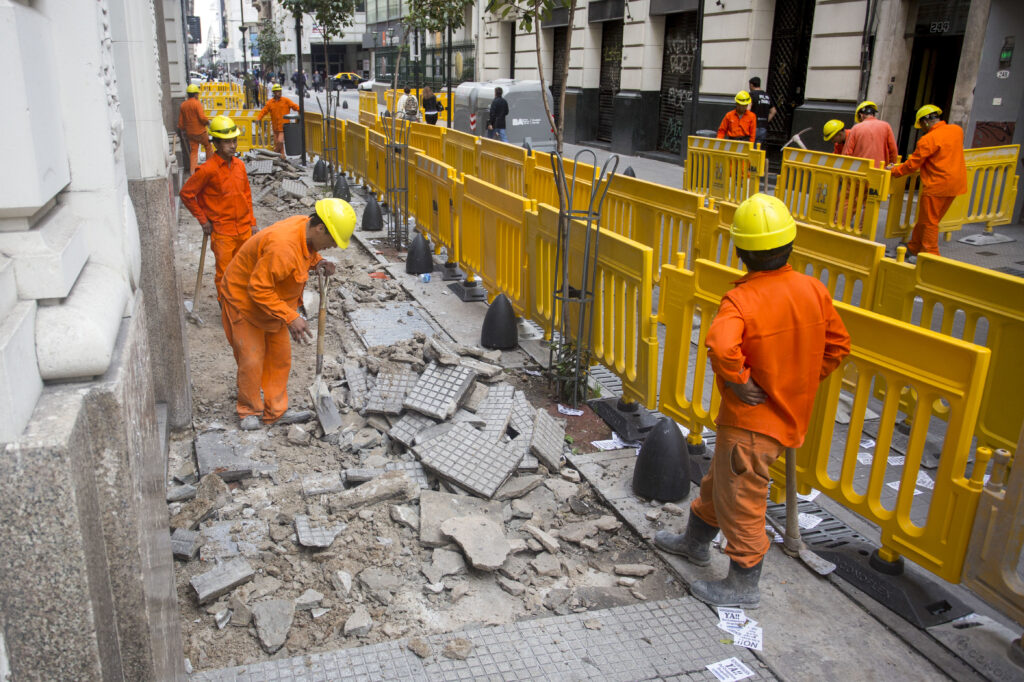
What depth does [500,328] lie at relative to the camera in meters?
7.34

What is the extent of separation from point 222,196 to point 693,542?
18.0ft

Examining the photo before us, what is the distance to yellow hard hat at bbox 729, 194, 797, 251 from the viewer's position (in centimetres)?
352

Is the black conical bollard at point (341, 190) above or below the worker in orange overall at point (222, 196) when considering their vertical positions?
below

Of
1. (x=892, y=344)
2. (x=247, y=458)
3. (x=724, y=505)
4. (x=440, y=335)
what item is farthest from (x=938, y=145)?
(x=247, y=458)

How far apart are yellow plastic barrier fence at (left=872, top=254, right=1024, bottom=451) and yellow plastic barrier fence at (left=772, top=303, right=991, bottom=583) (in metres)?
1.12

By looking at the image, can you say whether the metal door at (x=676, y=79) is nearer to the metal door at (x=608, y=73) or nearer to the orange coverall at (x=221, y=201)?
the metal door at (x=608, y=73)

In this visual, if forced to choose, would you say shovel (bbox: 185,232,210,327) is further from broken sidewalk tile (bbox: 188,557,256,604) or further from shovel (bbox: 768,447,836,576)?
shovel (bbox: 768,447,836,576)

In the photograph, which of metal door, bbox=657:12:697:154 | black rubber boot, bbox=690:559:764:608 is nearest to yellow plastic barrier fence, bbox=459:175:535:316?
black rubber boot, bbox=690:559:764:608

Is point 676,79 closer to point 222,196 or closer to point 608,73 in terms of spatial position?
point 608,73

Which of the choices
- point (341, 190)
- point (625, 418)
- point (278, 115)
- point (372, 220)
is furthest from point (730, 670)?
point (278, 115)

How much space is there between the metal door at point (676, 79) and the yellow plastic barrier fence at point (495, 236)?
1347 cm

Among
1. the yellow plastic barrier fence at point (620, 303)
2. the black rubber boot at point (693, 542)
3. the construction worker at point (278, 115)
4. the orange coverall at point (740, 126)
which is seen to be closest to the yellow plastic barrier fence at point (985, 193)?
the orange coverall at point (740, 126)

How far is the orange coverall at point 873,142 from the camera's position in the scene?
39.1 ft

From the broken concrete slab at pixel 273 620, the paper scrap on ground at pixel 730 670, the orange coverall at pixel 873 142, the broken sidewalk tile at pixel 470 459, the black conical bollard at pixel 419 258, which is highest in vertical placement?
the orange coverall at pixel 873 142
